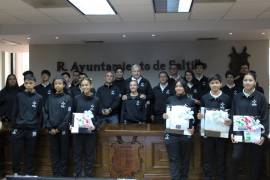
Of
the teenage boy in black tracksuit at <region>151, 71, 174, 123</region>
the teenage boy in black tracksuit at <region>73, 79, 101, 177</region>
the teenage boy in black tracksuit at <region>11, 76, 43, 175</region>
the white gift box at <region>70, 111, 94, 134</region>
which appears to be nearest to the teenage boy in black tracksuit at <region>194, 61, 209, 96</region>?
the teenage boy in black tracksuit at <region>151, 71, 174, 123</region>

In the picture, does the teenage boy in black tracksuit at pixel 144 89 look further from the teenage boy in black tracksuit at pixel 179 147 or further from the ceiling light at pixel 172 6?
the ceiling light at pixel 172 6

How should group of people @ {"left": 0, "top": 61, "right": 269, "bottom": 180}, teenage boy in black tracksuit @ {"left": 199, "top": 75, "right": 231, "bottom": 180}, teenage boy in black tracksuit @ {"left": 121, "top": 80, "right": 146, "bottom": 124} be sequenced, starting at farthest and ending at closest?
1. teenage boy in black tracksuit @ {"left": 121, "top": 80, "right": 146, "bottom": 124}
2. teenage boy in black tracksuit @ {"left": 199, "top": 75, "right": 231, "bottom": 180}
3. group of people @ {"left": 0, "top": 61, "right": 269, "bottom": 180}

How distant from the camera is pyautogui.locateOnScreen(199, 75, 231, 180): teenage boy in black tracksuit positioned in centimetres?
419

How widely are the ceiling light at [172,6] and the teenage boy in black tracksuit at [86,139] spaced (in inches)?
86.1

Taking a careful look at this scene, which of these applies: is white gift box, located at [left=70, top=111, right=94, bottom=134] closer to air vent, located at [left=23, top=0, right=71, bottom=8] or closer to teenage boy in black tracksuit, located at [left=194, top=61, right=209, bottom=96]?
teenage boy in black tracksuit, located at [left=194, top=61, right=209, bottom=96]

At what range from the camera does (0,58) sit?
1314 cm

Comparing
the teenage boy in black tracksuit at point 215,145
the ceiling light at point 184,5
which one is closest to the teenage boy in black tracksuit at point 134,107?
the teenage boy in black tracksuit at point 215,145

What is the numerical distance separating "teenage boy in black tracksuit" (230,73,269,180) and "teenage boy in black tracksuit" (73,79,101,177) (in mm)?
1669

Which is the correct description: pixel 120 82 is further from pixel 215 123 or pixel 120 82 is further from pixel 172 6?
pixel 215 123

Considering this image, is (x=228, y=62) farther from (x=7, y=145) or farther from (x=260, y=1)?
(x=7, y=145)

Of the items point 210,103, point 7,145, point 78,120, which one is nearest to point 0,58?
point 7,145

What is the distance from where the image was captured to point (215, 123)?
4090 millimetres

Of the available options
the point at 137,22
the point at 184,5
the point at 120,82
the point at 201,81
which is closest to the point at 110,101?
the point at 120,82

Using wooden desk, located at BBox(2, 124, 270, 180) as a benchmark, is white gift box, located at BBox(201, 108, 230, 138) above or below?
above
